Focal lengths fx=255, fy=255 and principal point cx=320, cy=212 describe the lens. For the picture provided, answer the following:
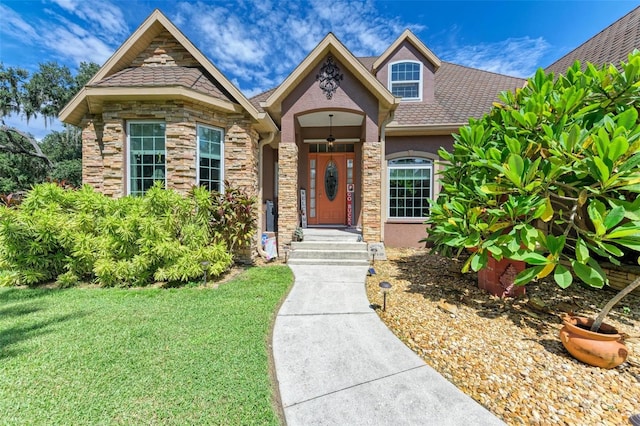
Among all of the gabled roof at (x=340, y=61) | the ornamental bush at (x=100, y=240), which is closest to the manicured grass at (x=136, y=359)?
the ornamental bush at (x=100, y=240)

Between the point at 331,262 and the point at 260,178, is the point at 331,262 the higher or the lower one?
the lower one

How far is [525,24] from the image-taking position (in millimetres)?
9039

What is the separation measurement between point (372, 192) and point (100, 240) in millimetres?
6349

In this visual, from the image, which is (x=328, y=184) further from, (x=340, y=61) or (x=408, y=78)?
(x=408, y=78)

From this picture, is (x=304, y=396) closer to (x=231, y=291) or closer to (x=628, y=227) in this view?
(x=231, y=291)

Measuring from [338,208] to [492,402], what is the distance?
800 centimetres

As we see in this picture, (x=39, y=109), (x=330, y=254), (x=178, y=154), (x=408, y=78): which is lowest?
(x=330, y=254)

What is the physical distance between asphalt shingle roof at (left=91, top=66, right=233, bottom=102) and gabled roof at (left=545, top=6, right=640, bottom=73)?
9.60m

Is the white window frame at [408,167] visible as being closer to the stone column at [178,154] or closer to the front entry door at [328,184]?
the front entry door at [328,184]

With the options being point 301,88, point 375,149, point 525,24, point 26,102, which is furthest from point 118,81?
point 26,102

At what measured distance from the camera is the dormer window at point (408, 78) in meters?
9.73

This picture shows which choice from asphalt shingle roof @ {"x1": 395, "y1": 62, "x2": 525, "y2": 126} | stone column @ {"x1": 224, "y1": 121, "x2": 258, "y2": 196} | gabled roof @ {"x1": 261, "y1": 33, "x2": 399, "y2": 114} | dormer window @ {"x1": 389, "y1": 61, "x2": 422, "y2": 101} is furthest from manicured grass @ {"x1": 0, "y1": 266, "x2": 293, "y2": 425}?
dormer window @ {"x1": 389, "y1": 61, "x2": 422, "y2": 101}

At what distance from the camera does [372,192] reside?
7.27m

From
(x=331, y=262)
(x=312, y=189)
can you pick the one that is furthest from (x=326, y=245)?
(x=312, y=189)
